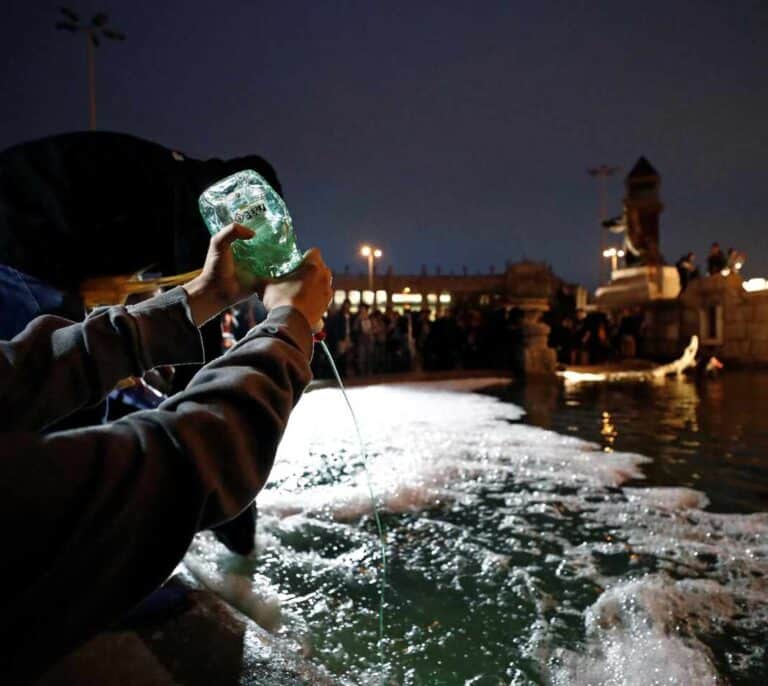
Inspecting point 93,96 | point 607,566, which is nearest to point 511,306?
point 607,566

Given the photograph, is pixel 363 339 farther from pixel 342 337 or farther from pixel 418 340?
pixel 418 340

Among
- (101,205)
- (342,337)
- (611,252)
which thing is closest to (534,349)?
(342,337)

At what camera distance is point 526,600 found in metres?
2.73

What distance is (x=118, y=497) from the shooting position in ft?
→ 2.17

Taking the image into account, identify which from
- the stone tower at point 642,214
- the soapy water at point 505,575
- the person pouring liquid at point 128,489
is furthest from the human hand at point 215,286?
the stone tower at point 642,214

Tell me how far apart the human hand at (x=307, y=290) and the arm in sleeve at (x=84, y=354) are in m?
0.31

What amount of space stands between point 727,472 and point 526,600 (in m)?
3.29

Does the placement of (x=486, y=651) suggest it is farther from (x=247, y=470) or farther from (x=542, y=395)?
(x=542, y=395)

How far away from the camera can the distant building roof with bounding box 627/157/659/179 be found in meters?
25.4

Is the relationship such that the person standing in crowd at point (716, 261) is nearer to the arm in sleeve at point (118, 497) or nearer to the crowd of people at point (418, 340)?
the crowd of people at point (418, 340)

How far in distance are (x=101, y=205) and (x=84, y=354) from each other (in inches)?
46.2

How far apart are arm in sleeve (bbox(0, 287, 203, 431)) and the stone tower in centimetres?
2627

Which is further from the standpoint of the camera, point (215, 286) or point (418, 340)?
point (418, 340)

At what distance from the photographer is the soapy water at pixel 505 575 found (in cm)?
226
